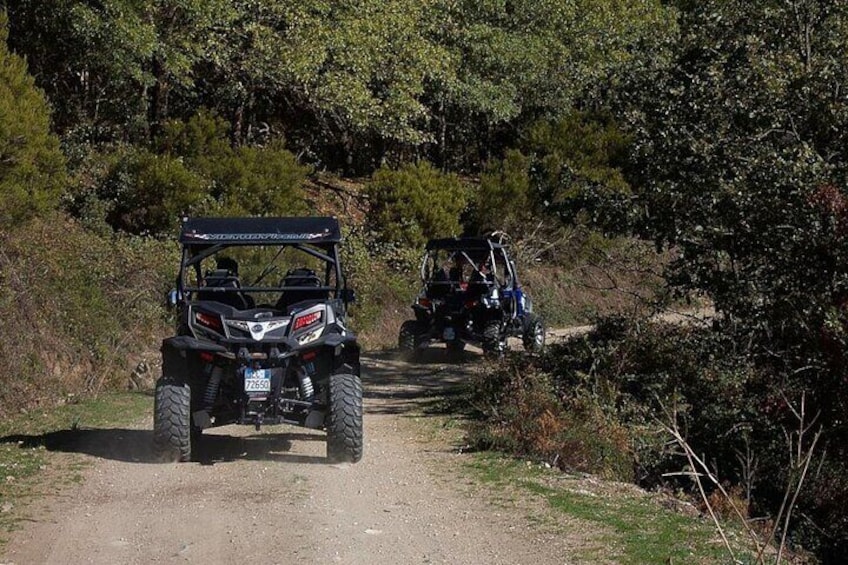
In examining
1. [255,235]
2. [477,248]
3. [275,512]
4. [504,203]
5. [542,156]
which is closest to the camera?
[275,512]

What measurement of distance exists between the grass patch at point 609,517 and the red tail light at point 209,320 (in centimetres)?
276

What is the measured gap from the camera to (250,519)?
967 centimetres

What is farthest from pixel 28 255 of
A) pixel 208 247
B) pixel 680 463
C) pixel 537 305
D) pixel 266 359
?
pixel 537 305

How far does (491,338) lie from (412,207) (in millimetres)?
11043

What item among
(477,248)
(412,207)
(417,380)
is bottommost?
(417,380)

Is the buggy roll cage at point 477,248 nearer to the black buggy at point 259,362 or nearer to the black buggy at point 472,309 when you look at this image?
the black buggy at point 472,309

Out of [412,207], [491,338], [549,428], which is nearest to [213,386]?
[549,428]

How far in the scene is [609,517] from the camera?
1027 centimetres

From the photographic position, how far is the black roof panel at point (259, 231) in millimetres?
12430

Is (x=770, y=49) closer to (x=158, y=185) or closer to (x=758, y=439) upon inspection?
(x=758, y=439)

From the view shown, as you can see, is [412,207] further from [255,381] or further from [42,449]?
[255,381]

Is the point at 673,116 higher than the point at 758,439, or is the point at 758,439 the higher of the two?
the point at 673,116

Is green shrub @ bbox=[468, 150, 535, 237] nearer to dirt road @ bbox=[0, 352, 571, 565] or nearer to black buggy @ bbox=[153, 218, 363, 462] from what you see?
dirt road @ bbox=[0, 352, 571, 565]

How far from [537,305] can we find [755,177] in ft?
58.4
